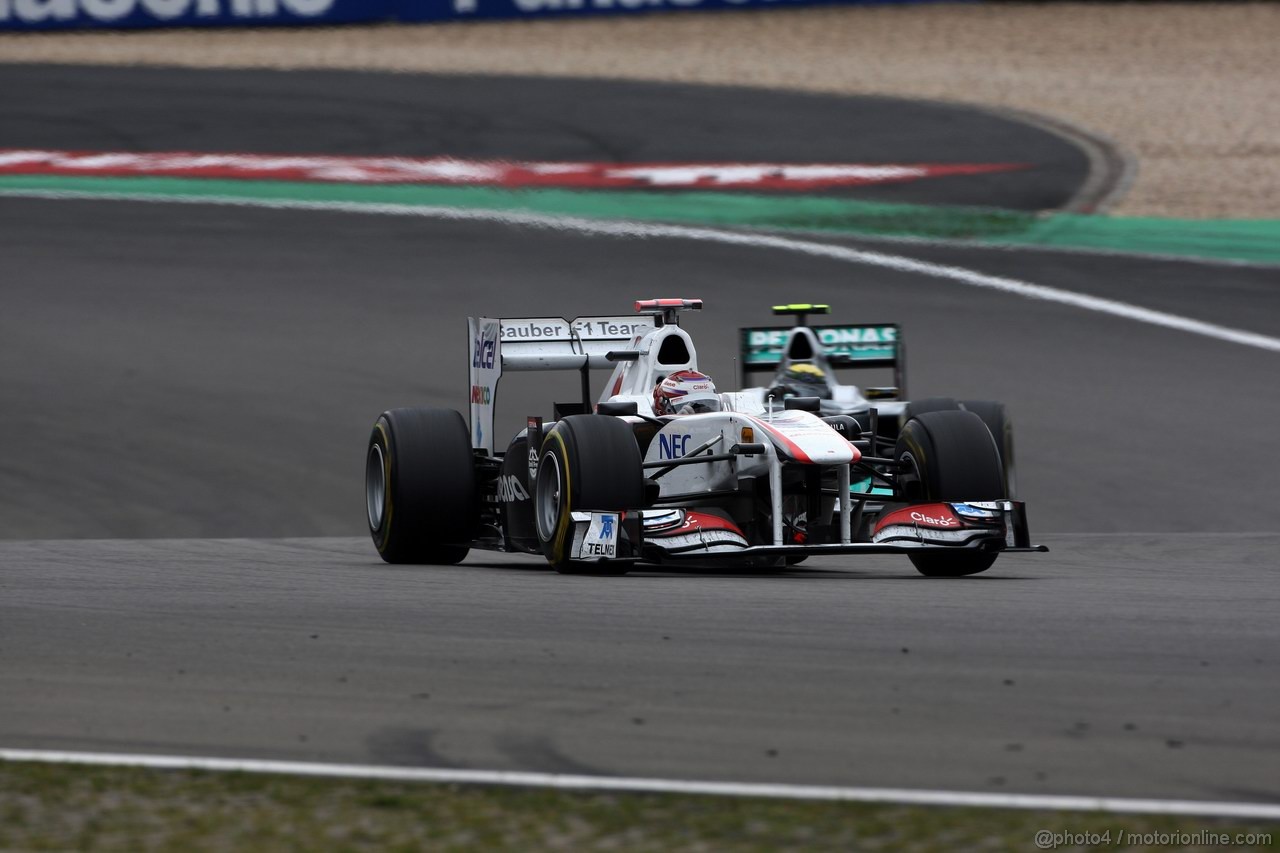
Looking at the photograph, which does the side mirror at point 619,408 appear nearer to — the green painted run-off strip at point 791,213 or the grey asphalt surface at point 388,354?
the grey asphalt surface at point 388,354

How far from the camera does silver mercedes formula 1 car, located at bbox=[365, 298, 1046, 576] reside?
11.9 metres

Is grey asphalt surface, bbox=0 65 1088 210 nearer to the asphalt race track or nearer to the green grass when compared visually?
the asphalt race track

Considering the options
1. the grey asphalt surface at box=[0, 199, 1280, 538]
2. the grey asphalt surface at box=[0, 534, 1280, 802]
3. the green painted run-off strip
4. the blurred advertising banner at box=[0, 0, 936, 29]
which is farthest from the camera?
the blurred advertising banner at box=[0, 0, 936, 29]

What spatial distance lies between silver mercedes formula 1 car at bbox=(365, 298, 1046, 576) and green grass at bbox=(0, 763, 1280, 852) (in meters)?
6.13

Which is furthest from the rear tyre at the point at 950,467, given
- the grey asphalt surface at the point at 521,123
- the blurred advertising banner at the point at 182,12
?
the blurred advertising banner at the point at 182,12

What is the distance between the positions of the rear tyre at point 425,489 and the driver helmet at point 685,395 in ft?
5.11

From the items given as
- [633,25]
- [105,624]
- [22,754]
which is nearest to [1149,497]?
[105,624]

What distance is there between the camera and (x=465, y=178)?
94.1 feet

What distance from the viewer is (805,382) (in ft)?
49.9

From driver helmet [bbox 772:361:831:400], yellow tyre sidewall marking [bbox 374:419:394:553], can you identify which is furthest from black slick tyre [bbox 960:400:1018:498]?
yellow tyre sidewall marking [bbox 374:419:394:553]

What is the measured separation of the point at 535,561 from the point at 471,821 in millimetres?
9369

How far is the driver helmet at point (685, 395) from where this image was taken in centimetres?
1307

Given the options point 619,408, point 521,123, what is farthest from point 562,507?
point 521,123

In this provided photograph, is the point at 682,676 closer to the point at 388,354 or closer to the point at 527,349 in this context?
the point at 527,349
